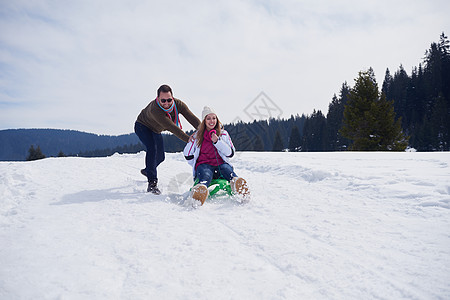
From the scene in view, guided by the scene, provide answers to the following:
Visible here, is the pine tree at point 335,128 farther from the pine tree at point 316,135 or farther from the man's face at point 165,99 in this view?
the man's face at point 165,99

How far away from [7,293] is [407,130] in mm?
60633

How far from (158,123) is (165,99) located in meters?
0.44

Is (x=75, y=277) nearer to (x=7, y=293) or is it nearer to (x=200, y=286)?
(x=7, y=293)

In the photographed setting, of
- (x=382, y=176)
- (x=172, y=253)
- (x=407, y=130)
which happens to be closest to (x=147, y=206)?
(x=172, y=253)

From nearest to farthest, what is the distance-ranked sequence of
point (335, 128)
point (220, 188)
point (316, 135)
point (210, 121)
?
point (220, 188), point (210, 121), point (335, 128), point (316, 135)

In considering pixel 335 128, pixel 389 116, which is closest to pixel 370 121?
pixel 389 116

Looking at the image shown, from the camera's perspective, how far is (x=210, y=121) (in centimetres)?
416

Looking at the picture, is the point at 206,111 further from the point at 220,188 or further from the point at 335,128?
the point at 335,128

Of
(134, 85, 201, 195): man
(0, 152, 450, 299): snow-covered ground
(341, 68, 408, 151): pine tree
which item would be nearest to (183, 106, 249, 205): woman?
(134, 85, 201, 195): man

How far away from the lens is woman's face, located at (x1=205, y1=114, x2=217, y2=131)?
4.16 meters

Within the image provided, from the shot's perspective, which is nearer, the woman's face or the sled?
the sled

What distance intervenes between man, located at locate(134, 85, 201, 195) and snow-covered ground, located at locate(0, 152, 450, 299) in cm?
64

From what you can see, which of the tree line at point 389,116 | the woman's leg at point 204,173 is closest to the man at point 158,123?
the woman's leg at point 204,173

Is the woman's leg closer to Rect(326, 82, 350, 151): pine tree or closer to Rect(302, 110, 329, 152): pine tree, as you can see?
Rect(326, 82, 350, 151): pine tree
